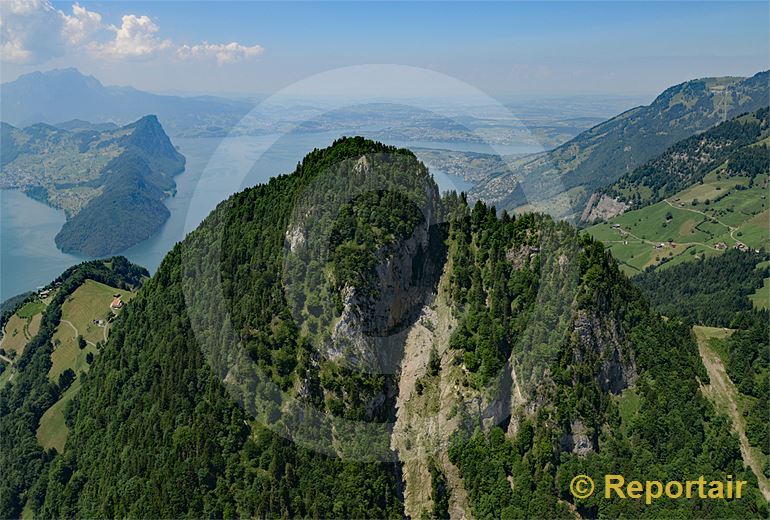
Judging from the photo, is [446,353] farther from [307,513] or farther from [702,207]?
[702,207]

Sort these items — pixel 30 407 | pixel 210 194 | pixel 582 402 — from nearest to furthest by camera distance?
pixel 582 402
pixel 30 407
pixel 210 194

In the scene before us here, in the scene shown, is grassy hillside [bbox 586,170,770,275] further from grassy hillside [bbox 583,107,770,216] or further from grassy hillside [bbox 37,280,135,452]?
grassy hillside [bbox 37,280,135,452]

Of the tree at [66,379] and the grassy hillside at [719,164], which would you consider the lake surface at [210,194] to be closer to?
the tree at [66,379]

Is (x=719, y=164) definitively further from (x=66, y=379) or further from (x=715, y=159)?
(x=66, y=379)

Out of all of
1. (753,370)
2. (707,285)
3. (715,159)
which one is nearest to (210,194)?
(753,370)

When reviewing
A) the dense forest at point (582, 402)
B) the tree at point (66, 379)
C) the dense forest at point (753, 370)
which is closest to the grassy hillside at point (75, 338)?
the tree at point (66, 379)

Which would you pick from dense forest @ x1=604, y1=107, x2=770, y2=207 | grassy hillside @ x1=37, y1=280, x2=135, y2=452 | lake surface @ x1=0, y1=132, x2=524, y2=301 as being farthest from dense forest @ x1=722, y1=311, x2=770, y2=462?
dense forest @ x1=604, y1=107, x2=770, y2=207

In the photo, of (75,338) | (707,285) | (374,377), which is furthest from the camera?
(707,285)
